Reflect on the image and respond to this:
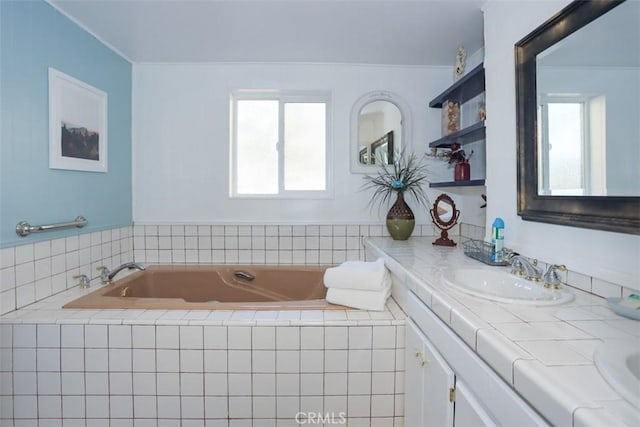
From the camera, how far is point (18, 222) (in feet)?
5.30

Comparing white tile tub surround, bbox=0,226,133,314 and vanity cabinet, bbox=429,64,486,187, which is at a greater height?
vanity cabinet, bbox=429,64,486,187

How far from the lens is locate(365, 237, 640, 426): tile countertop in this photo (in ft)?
1.79

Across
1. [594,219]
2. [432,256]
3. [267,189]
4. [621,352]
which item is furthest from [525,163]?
[267,189]

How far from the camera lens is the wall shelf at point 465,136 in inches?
74.9

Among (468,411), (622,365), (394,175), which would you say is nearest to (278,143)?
(394,175)

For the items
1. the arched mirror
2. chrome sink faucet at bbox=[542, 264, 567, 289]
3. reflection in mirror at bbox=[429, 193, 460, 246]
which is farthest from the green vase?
chrome sink faucet at bbox=[542, 264, 567, 289]

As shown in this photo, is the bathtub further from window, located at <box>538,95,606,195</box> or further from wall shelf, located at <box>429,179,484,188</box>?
window, located at <box>538,95,606,195</box>

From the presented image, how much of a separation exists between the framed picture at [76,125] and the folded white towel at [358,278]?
67.4 inches

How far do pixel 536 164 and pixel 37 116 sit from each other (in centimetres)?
250

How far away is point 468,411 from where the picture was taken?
34.4 inches

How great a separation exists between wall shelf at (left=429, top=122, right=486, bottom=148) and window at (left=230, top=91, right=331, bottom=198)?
95cm

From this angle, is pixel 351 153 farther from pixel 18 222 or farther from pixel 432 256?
pixel 18 222

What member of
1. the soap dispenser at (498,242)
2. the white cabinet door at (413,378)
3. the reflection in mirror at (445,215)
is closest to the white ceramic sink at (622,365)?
the white cabinet door at (413,378)

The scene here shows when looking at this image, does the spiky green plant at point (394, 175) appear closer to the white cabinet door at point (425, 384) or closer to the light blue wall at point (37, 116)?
the white cabinet door at point (425, 384)
